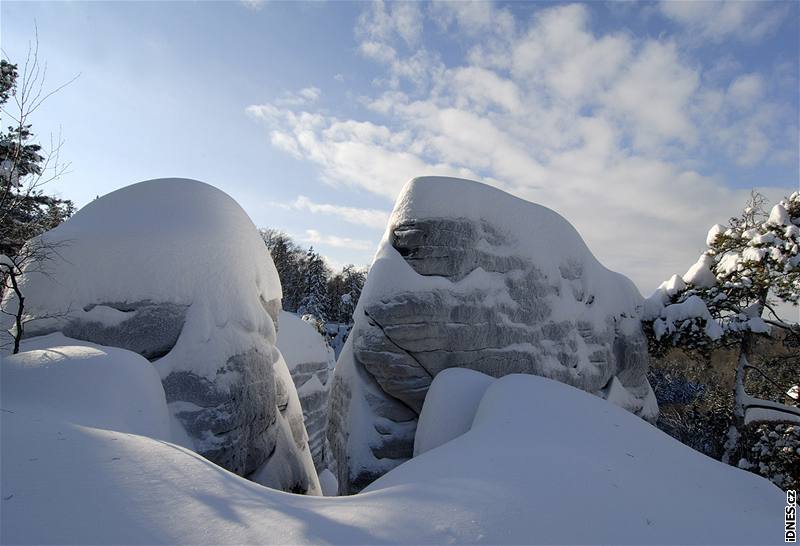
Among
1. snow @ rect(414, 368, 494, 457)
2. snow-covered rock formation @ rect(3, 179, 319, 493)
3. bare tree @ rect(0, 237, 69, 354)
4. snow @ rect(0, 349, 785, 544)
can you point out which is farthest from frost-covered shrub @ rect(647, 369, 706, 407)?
bare tree @ rect(0, 237, 69, 354)

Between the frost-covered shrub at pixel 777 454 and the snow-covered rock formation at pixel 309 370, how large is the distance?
424 inches

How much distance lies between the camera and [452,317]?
8094 mm

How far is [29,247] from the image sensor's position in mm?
5770

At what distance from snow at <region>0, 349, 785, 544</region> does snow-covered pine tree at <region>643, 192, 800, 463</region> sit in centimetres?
693

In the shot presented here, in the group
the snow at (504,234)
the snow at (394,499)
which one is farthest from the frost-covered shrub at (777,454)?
the snow at (394,499)

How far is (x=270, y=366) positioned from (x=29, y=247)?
3798 millimetres

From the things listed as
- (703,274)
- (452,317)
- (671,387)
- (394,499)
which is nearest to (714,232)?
(703,274)

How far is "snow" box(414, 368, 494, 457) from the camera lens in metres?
6.11

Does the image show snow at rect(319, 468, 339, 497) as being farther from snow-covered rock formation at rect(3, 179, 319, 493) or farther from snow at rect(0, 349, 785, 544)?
snow at rect(0, 349, 785, 544)

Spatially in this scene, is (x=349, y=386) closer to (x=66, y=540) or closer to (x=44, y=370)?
(x=44, y=370)

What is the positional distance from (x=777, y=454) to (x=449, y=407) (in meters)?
7.24

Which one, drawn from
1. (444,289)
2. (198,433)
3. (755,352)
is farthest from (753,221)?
(198,433)

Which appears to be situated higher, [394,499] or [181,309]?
[181,309]

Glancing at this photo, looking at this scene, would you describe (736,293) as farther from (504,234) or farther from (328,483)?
(328,483)
